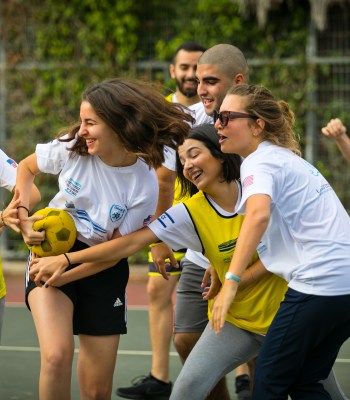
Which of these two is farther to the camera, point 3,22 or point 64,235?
point 3,22

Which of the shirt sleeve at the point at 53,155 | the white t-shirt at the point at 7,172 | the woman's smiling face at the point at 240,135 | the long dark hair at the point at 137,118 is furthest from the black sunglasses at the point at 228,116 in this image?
the white t-shirt at the point at 7,172

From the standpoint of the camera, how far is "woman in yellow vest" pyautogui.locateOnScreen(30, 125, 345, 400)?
4.66m

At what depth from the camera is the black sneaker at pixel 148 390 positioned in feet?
20.5

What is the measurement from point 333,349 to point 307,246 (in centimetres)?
51

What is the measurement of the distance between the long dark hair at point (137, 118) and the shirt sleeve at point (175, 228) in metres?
0.28

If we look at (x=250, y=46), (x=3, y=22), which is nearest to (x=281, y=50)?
(x=250, y=46)

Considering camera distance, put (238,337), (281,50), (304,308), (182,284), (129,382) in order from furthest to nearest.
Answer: (281,50) → (129,382) → (182,284) → (238,337) → (304,308)

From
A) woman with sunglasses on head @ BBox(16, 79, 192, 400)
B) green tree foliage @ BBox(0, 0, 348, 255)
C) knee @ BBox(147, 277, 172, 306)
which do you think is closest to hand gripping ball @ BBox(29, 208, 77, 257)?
woman with sunglasses on head @ BBox(16, 79, 192, 400)

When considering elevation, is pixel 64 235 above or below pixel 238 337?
above

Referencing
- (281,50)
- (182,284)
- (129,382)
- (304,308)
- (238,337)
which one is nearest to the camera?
(304,308)

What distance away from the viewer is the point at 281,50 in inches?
471

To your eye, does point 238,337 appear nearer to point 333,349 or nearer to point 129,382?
point 333,349

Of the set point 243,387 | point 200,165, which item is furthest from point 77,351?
point 200,165

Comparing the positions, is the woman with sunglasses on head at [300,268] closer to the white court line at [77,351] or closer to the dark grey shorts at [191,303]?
the dark grey shorts at [191,303]
